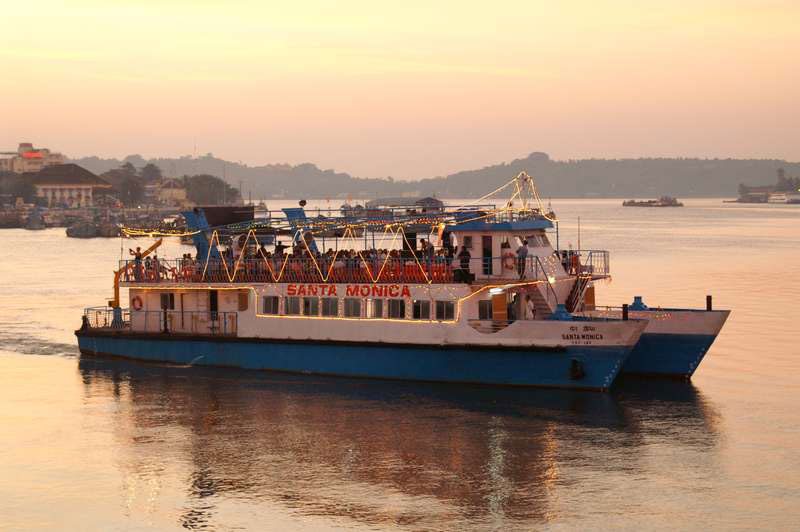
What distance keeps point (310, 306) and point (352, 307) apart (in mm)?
1793

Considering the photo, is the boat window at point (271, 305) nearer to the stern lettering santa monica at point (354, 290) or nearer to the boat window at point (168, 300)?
the stern lettering santa monica at point (354, 290)

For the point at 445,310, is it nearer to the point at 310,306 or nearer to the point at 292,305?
the point at 310,306

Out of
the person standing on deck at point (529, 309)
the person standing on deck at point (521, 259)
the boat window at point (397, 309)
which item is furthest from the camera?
the boat window at point (397, 309)

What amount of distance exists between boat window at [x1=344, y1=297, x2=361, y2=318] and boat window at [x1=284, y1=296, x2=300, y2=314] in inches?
81.2

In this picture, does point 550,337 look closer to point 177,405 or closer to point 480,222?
point 480,222

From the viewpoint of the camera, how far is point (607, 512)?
90.1 ft

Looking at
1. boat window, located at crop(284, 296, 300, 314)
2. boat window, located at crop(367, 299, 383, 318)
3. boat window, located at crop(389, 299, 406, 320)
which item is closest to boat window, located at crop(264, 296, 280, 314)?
boat window, located at crop(284, 296, 300, 314)

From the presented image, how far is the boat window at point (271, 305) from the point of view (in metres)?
44.2

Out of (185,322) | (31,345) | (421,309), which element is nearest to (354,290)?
(421,309)

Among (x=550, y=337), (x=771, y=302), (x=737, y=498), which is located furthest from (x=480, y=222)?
(x=771, y=302)

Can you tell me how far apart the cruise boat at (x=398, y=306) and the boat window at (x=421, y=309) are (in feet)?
0.15

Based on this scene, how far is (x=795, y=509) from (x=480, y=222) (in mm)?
16957

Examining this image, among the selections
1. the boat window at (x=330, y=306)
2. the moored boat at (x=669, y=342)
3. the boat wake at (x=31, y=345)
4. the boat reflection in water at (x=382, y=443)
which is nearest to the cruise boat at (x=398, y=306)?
the boat window at (x=330, y=306)

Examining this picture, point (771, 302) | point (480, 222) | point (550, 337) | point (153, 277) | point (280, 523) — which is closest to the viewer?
point (280, 523)
